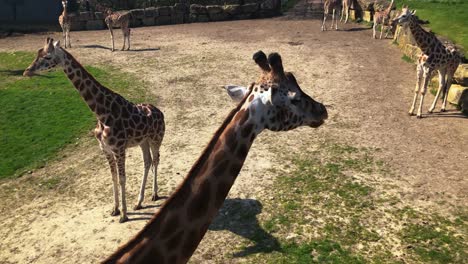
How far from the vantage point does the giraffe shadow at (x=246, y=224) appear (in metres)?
8.12

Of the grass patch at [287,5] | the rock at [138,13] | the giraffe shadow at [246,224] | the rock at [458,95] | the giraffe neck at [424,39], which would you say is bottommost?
the giraffe shadow at [246,224]

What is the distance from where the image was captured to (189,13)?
3184 centimetres

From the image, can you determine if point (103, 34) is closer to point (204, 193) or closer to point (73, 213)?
point (73, 213)

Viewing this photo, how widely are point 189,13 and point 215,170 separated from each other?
2957 cm

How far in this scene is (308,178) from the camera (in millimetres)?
10594

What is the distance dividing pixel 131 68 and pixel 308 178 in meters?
13.2

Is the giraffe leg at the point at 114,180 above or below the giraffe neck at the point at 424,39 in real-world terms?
below

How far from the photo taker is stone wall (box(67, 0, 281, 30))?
29.9 meters

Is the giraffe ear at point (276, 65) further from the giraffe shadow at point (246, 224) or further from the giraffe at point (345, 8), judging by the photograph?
the giraffe at point (345, 8)

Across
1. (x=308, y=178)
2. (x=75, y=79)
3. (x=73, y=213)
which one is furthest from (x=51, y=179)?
(x=308, y=178)

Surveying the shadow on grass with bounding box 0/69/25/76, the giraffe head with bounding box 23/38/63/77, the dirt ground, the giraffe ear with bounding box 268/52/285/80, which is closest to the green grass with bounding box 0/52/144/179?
the shadow on grass with bounding box 0/69/25/76

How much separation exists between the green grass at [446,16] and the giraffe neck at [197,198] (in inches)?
674

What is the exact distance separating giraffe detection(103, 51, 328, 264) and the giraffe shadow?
159 inches

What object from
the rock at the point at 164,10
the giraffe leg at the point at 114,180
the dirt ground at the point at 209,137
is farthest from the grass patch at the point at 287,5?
the giraffe leg at the point at 114,180
